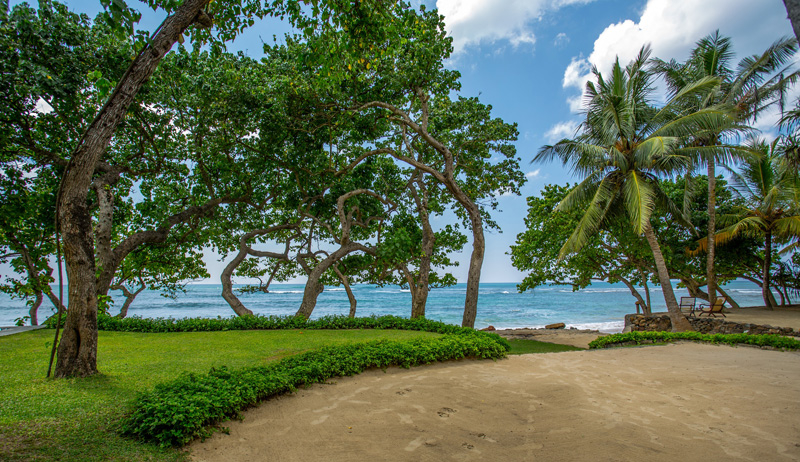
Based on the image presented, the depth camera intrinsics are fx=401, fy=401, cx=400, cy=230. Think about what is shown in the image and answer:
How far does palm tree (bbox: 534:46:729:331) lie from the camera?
1142 centimetres

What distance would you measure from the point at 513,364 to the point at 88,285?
6.13m

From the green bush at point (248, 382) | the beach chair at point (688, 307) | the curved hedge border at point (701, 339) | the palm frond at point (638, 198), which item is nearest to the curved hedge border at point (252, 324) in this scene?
the green bush at point (248, 382)

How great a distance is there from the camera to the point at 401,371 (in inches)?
234

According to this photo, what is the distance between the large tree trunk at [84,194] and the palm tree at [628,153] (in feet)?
37.0

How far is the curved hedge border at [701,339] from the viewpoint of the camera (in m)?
8.88

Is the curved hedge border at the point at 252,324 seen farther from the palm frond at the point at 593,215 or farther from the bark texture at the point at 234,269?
the palm frond at the point at 593,215

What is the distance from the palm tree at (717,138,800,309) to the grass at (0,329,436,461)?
1497cm

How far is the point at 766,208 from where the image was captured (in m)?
15.1

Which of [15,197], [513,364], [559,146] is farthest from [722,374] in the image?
[15,197]

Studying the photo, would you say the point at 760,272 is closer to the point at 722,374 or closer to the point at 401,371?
the point at 722,374

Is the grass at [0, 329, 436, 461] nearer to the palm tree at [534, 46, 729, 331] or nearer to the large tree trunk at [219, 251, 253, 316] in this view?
the large tree trunk at [219, 251, 253, 316]

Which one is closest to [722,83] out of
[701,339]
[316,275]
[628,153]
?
→ [628,153]

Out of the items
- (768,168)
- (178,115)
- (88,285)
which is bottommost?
Result: (88,285)

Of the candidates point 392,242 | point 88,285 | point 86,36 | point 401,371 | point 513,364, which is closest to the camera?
point 88,285
